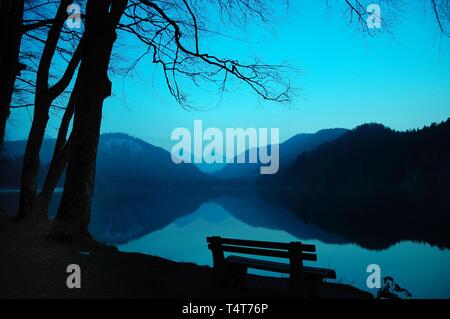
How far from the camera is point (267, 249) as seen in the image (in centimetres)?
636

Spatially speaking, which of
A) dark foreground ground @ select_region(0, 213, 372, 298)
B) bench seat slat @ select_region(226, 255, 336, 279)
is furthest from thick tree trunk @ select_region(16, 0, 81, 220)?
bench seat slat @ select_region(226, 255, 336, 279)

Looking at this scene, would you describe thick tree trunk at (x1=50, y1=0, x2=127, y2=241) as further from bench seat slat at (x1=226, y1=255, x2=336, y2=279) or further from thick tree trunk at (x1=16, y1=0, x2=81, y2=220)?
bench seat slat at (x1=226, y1=255, x2=336, y2=279)

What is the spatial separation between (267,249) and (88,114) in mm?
5732

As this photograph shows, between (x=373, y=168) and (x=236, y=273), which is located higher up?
(x=373, y=168)

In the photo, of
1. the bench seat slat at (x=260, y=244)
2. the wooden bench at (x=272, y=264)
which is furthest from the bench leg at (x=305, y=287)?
the bench seat slat at (x=260, y=244)

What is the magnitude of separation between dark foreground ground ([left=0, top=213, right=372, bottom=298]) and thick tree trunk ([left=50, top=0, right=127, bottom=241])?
2.87ft

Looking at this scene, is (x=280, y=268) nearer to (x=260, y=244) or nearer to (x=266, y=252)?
(x=266, y=252)

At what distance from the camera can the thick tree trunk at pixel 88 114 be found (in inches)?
342

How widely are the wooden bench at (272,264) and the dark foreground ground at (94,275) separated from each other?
0.34m

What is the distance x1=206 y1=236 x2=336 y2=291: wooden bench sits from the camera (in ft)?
19.2

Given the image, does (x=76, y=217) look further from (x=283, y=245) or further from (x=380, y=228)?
(x=380, y=228)

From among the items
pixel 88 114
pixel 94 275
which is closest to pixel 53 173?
pixel 88 114

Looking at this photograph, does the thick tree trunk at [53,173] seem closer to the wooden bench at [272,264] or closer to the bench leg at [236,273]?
the wooden bench at [272,264]

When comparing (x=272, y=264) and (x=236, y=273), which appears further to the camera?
(x=236, y=273)
